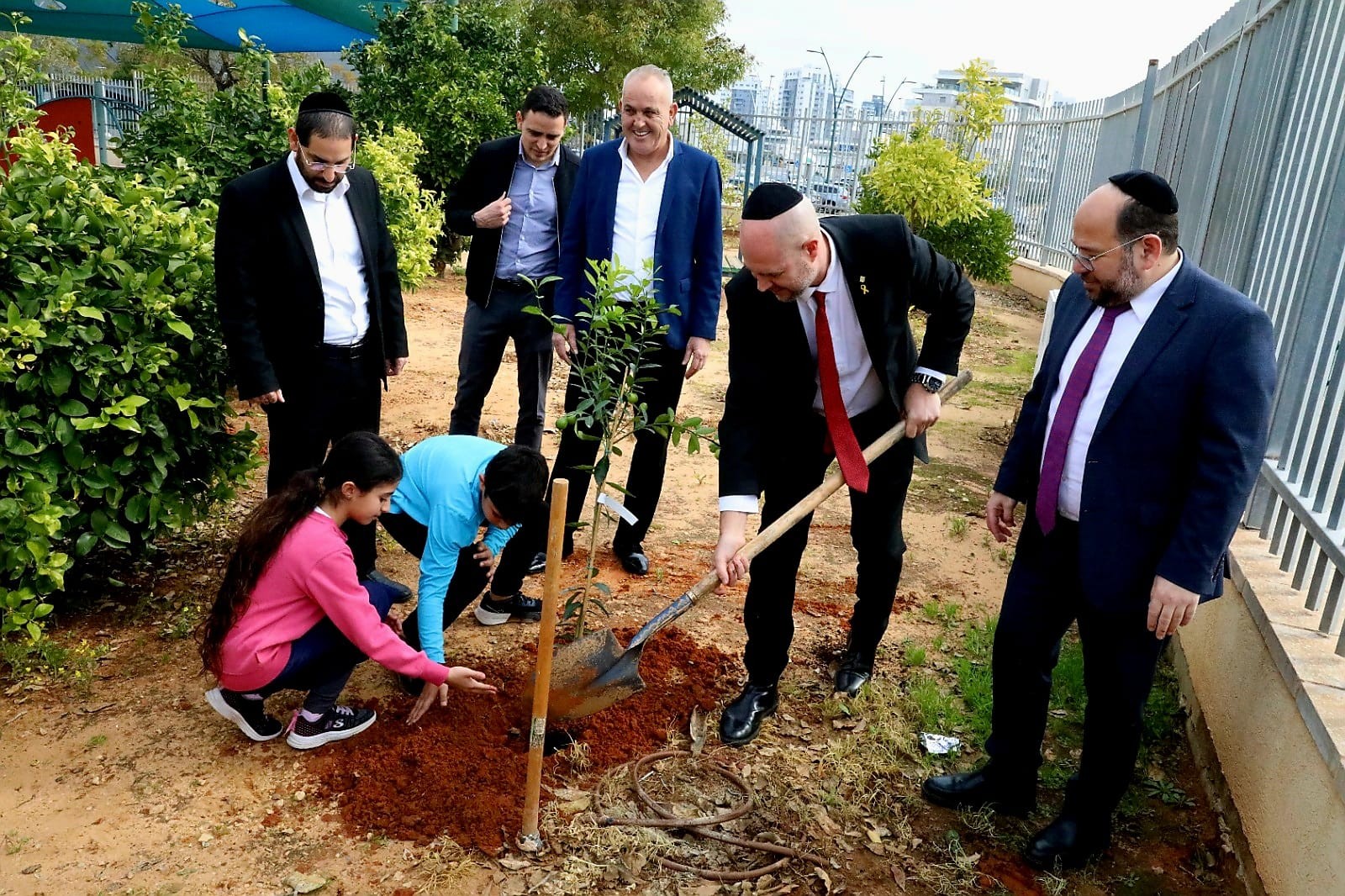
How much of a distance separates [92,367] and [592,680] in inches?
81.3

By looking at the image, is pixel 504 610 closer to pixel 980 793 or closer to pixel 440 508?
pixel 440 508

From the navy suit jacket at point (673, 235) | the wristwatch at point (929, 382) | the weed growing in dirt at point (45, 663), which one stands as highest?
the navy suit jacket at point (673, 235)

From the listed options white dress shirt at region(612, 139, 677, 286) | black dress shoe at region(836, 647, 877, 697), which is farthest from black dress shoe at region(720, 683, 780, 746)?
white dress shirt at region(612, 139, 677, 286)

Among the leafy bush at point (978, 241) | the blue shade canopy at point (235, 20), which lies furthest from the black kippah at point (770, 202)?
the leafy bush at point (978, 241)

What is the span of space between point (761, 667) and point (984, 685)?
3.24 feet

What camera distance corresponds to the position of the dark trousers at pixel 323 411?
12.6 ft

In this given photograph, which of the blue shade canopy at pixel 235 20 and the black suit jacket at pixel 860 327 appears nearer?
the black suit jacket at pixel 860 327

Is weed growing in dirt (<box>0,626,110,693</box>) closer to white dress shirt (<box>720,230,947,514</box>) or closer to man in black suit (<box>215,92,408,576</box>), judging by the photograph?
man in black suit (<box>215,92,408,576</box>)

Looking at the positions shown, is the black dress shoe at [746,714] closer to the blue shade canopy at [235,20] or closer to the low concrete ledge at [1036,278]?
the blue shade canopy at [235,20]

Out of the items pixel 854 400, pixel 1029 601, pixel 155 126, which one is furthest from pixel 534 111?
pixel 155 126

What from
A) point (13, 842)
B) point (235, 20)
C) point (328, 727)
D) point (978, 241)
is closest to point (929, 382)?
point (328, 727)

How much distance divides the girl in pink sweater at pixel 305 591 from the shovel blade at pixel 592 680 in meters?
0.27

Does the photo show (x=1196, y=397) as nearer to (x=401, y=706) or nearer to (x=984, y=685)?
(x=984, y=685)

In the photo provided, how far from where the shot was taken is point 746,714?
3453mm
